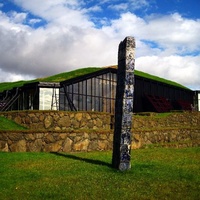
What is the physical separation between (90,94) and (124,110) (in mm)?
19251

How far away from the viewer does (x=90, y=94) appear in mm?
29047

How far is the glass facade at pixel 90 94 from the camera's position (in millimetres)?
26745

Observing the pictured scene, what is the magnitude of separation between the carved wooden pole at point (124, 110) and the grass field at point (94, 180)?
0.42 m

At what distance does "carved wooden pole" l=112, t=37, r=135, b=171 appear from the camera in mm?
9745

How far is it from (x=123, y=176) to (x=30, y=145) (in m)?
6.55

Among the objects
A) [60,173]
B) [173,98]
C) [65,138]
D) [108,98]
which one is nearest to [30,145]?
[65,138]

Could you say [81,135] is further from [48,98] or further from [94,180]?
[48,98]

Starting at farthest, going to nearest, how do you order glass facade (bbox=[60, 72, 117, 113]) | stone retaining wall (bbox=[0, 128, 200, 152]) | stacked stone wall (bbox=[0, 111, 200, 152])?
1. glass facade (bbox=[60, 72, 117, 113])
2. stacked stone wall (bbox=[0, 111, 200, 152])
3. stone retaining wall (bbox=[0, 128, 200, 152])

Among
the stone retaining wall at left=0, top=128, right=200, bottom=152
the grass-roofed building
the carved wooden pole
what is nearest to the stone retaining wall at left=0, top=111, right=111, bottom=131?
the stone retaining wall at left=0, top=128, right=200, bottom=152

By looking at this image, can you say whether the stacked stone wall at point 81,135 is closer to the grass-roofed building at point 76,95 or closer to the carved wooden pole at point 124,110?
the carved wooden pole at point 124,110

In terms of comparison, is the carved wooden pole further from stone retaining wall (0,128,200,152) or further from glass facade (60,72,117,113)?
glass facade (60,72,117,113)

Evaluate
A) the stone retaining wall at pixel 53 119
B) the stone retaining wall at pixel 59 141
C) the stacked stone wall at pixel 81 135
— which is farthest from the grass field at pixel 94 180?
the stone retaining wall at pixel 53 119

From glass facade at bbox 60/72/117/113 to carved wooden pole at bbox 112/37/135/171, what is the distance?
1677 centimetres

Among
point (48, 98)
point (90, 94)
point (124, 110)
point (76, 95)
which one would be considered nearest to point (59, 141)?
point (124, 110)
